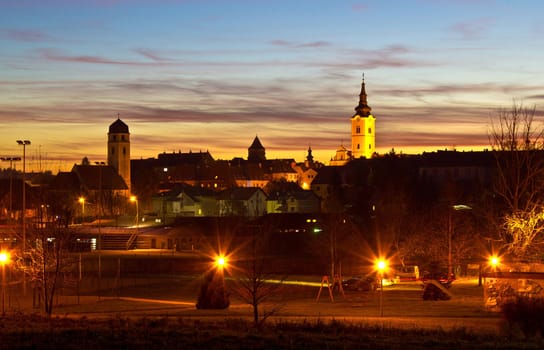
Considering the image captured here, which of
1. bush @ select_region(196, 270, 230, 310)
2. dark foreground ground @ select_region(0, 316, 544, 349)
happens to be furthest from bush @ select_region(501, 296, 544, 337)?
bush @ select_region(196, 270, 230, 310)

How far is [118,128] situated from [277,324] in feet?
380

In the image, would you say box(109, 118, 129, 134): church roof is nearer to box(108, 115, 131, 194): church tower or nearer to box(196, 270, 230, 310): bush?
box(108, 115, 131, 194): church tower

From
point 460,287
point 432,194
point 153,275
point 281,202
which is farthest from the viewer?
point 281,202

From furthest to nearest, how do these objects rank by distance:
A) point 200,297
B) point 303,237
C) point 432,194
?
point 432,194 < point 303,237 < point 200,297

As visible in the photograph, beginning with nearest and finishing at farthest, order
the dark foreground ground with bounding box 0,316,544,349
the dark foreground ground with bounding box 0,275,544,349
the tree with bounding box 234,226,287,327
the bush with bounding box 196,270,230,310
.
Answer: the dark foreground ground with bounding box 0,316,544,349 → the dark foreground ground with bounding box 0,275,544,349 → the tree with bounding box 234,226,287,327 → the bush with bounding box 196,270,230,310

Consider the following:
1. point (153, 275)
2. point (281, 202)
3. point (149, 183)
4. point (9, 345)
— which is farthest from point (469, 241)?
point (149, 183)

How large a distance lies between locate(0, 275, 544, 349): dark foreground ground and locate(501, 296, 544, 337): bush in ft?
1.31

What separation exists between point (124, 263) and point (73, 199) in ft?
183

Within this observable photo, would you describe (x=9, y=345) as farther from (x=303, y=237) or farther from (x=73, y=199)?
(x=73, y=199)

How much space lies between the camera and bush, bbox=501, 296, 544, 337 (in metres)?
23.3

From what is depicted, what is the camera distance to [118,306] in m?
35.0

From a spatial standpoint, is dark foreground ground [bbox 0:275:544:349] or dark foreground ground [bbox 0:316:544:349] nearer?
dark foreground ground [bbox 0:316:544:349]

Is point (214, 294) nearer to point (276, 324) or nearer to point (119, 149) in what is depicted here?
point (276, 324)

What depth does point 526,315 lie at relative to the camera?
24.2 metres
